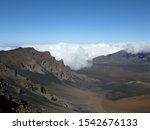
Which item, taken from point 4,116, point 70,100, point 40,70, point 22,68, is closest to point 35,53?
point 40,70

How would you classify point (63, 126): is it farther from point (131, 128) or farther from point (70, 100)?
point (70, 100)

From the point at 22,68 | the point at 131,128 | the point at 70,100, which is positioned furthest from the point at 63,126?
the point at 22,68

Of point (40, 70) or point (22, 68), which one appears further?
point (40, 70)

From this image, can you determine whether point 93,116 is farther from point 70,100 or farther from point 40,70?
point 40,70

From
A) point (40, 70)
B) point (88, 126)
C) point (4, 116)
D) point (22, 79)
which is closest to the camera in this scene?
point (88, 126)

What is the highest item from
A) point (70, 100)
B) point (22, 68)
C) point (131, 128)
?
point (131, 128)

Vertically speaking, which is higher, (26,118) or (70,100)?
(26,118)

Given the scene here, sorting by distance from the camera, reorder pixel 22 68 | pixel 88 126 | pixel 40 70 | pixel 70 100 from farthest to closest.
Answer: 1. pixel 40 70
2. pixel 22 68
3. pixel 70 100
4. pixel 88 126

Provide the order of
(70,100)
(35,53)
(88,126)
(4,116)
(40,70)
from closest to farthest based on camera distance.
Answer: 1. (88,126)
2. (4,116)
3. (70,100)
4. (40,70)
5. (35,53)

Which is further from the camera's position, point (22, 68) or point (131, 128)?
point (22, 68)
